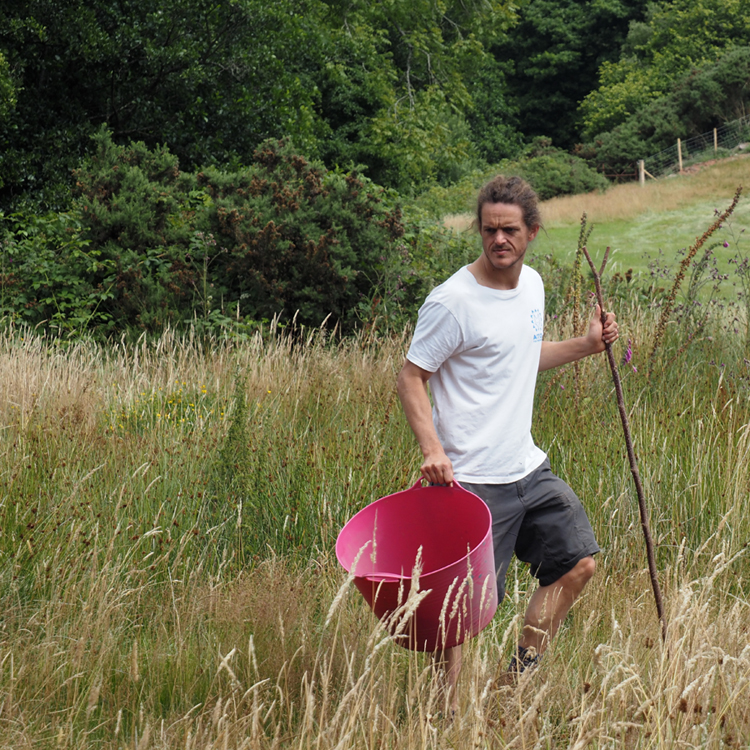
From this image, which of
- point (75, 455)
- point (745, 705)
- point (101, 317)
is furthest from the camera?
point (101, 317)

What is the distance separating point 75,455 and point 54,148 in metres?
9.79

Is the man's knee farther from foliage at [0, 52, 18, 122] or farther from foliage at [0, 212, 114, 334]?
foliage at [0, 52, 18, 122]

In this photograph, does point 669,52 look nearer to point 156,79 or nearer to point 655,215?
point 655,215

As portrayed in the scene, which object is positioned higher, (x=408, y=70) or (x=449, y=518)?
(x=408, y=70)

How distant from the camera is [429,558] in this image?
2.68 meters

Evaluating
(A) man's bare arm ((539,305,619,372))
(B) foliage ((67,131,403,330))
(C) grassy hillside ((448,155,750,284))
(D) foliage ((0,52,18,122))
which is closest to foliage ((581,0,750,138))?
(C) grassy hillside ((448,155,750,284))

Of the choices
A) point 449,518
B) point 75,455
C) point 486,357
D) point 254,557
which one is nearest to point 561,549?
point 449,518

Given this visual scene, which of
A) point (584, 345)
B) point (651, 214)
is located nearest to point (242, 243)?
point (584, 345)

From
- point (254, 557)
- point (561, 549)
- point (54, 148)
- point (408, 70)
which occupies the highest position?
point (408, 70)

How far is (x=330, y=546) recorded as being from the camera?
3342mm

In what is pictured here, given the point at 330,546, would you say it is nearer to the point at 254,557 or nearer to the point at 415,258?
the point at 254,557

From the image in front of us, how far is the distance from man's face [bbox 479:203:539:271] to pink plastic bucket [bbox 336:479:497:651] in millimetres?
697

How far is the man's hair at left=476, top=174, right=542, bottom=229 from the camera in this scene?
8.30ft

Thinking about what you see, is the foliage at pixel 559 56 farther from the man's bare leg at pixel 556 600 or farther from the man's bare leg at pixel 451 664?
the man's bare leg at pixel 451 664
